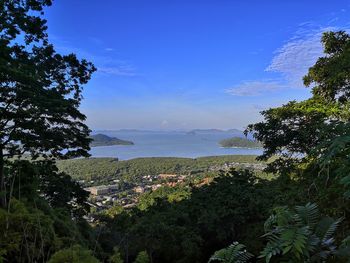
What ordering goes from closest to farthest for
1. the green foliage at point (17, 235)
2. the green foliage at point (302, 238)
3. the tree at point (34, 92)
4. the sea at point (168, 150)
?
the green foliage at point (302, 238) < the green foliage at point (17, 235) < the tree at point (34, 92) < the sea at point (168, 150)

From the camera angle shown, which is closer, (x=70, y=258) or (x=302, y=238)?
(x=302, y=238)

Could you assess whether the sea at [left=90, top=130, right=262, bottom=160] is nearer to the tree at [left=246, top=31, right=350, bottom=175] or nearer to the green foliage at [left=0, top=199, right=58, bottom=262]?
the tree at [left=246, top=31, right=350, bottom=175]

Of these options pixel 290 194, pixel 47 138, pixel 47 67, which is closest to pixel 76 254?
pixel 290 194

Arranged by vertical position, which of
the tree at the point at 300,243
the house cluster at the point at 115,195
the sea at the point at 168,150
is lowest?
the house cluster at the point at 115,195

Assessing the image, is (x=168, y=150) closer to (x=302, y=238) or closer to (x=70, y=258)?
(x=70, y=258)

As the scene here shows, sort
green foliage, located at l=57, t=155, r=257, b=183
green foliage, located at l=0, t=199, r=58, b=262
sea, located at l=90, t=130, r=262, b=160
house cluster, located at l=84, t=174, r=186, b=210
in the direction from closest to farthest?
green foliage, located at l=0, t=199, r=58, b=262 → house cluster, located at l=84, t=174, r=186, b=210 → green foliage, located at l=57, t=155, r=257, b=183 → sea, located at l=90, t=130, r=262, b=160

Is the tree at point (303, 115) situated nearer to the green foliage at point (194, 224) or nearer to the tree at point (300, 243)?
the green foliage at point (194, 224)

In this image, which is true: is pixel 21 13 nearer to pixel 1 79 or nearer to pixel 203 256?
pixel 1 79

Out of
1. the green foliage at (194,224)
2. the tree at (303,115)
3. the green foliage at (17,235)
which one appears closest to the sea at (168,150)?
the green foliage at (194,224)

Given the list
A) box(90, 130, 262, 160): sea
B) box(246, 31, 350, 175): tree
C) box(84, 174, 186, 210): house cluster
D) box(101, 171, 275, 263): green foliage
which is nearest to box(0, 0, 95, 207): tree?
box(101, 171, 275, 263): green foliage

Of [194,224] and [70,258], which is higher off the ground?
[70,258]

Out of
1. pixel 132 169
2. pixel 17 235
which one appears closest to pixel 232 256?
pixel 17 235
